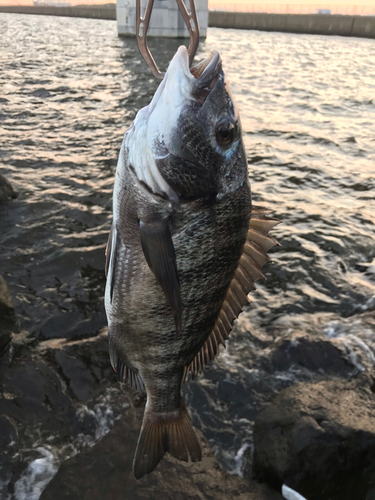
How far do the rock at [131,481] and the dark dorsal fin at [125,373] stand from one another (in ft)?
3.38

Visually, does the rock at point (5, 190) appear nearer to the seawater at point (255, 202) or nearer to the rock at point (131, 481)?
the seawater at point (255, 202)

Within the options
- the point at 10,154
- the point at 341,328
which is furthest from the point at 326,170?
the point at 10,154

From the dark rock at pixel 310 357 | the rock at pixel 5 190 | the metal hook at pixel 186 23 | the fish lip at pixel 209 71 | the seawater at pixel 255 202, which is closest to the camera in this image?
the metal hook at pixel 186 23

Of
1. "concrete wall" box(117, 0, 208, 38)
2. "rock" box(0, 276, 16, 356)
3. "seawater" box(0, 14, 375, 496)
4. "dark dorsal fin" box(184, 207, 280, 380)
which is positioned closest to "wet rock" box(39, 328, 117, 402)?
"seawater" box(0, 14, 375, 496)

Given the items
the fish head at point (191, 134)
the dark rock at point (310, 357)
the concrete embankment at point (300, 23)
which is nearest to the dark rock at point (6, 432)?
the dark rock at point (310, 357)

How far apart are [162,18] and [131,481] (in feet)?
143

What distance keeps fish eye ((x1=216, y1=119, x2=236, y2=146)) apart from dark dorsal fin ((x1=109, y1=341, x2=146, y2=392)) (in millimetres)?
1629

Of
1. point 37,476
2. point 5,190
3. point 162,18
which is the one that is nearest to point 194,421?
point 37,476

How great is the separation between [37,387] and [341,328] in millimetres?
4057

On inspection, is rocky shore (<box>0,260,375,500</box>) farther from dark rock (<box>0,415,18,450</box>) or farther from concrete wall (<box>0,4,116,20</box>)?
concrete wall (<box>0,4,116,20</box>)

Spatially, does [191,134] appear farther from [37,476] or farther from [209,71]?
[37,476]

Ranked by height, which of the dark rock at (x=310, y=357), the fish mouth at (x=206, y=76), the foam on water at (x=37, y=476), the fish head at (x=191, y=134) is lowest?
the foam on water at (x=37, y=476)

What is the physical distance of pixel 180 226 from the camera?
7.58 ft

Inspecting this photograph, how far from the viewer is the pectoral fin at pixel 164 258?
7.33 feet
